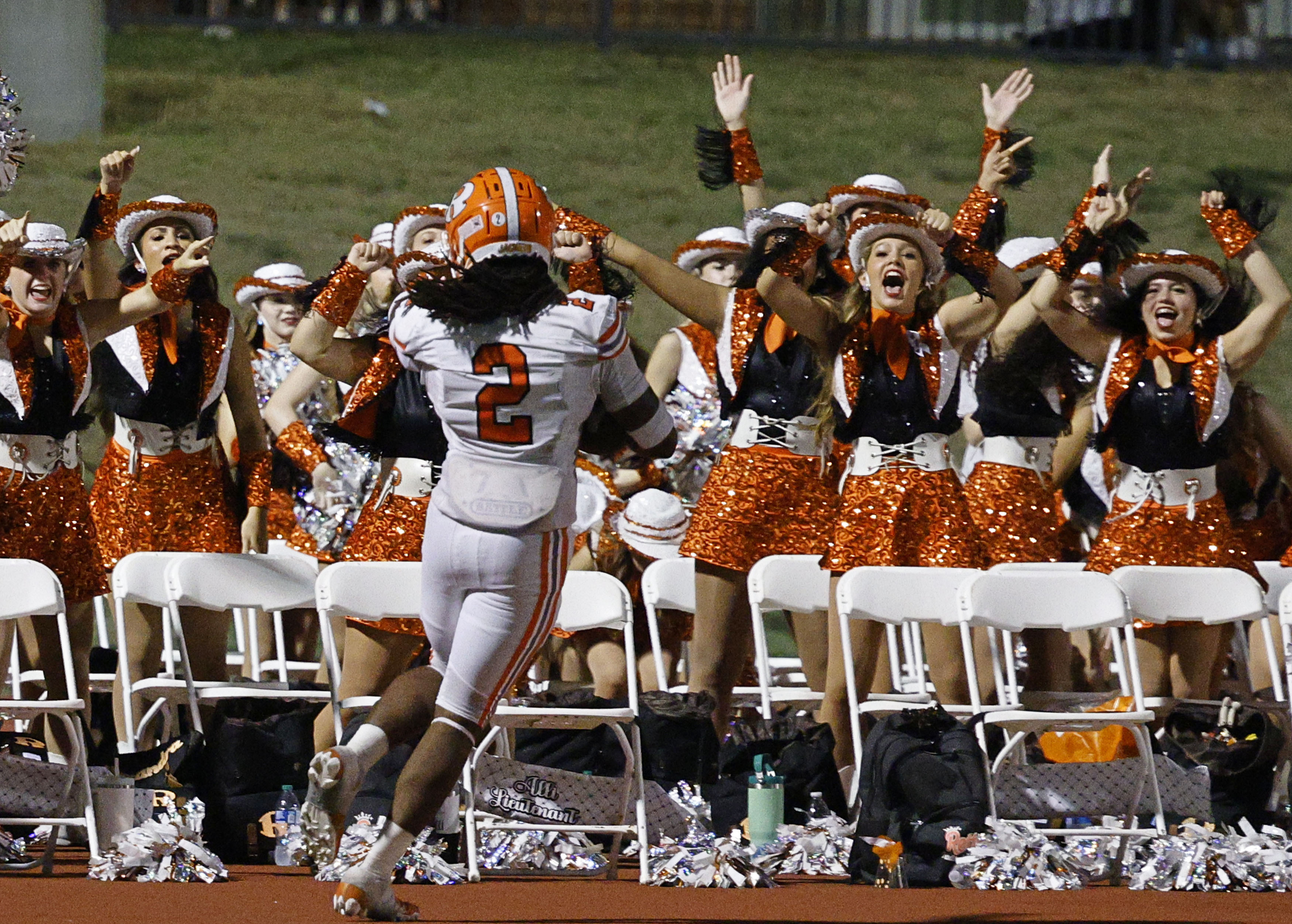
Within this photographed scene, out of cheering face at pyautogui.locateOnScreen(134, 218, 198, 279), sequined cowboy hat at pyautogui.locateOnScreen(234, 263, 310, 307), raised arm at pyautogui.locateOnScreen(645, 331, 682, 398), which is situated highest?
cheering face at pyautogui.locateOnScreen(134, 218, 198, 279)

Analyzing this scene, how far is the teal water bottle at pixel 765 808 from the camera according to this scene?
563cm

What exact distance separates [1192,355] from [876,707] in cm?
167

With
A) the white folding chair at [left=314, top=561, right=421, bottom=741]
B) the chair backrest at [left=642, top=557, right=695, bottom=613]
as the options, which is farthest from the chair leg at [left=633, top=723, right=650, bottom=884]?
the chair backrest at [left=642, top=557, right=695, bottom=613]

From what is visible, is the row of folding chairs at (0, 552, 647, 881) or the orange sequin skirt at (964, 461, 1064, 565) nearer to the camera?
the row of folding chairs at (0, 552, 647, 881)

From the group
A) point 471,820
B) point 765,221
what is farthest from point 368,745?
point 765,221

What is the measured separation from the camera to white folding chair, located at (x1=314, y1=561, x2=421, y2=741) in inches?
220

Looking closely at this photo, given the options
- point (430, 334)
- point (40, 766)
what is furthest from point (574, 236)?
point (40, 766)

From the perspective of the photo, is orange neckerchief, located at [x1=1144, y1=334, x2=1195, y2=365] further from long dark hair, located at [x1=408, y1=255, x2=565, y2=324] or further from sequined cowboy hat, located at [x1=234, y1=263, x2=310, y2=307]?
sequined cowboy hat, located at [x1=234, y1=263, x2=310, y2=307]

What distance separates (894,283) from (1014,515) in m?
1.38

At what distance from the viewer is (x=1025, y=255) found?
768 centimetres

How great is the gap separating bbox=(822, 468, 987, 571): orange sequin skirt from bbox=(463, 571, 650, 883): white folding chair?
710mm

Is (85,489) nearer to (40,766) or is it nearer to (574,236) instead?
(40,766)

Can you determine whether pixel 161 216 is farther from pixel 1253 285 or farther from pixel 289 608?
pixel 1253 285

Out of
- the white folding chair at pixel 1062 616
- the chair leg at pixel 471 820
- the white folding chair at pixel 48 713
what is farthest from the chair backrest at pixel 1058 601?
the white folding chair at pixel 48 713
